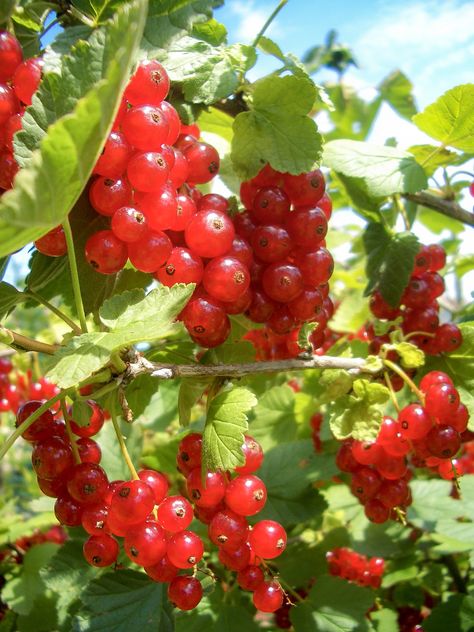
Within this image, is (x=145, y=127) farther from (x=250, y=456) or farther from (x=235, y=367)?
(x=250, y=456)

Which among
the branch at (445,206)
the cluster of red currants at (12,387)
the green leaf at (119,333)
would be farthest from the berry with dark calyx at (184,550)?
the cluster of red currants at (12,387)

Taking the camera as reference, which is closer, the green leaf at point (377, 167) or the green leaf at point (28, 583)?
the green leaf at point (377, 167)

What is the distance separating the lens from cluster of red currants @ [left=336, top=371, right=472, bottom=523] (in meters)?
1.12

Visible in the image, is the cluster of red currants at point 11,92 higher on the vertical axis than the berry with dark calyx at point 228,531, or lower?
higher

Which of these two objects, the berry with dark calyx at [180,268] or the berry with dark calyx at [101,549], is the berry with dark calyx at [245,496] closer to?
the berry with dark calyx at [101,549]

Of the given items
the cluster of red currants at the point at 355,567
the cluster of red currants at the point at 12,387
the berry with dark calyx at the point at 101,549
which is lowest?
the cluster of red currants at the point at 12,387

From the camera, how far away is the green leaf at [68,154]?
628 mm

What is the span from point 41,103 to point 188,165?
325 millimetres

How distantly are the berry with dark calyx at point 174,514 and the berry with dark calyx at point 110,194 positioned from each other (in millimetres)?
479

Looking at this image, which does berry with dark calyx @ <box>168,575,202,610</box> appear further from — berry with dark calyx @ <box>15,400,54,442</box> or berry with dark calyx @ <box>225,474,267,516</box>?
berry with dark calyx @ <box>15,400,54,442</box>

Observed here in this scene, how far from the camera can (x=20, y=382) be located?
87.4 inches

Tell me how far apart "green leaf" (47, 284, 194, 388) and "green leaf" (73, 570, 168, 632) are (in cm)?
56

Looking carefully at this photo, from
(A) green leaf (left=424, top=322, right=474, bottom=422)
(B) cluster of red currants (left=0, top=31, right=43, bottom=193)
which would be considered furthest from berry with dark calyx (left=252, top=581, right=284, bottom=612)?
A: (B) cluster of red currants (left=0, top=31, right=43, bottom=193)

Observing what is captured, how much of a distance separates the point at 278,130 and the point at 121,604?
974mm
